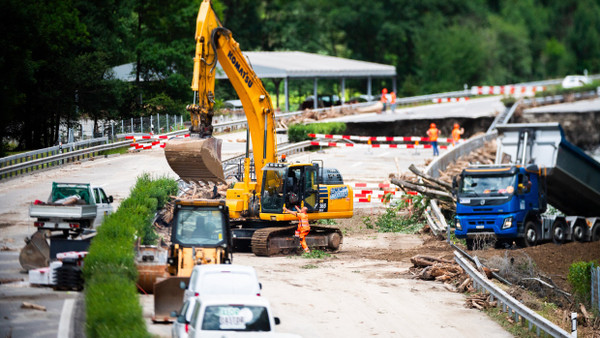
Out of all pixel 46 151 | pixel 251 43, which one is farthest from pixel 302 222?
pixel 251 43

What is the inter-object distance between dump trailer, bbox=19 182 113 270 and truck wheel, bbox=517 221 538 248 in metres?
13.0

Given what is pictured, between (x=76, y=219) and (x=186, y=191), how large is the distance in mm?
8710

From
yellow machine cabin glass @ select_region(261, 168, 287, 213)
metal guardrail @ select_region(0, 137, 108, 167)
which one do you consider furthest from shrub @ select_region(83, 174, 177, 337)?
metal guardrail @ select_region(0, 137, 108, 167)

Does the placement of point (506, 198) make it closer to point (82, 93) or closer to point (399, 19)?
point (82, 93)

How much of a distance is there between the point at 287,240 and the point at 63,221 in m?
6.58

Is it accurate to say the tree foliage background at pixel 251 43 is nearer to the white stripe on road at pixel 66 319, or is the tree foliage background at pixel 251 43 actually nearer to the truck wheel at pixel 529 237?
the white stripe on road at pixel 66 319

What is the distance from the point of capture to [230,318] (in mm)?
13594

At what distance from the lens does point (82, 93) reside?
3803 cm

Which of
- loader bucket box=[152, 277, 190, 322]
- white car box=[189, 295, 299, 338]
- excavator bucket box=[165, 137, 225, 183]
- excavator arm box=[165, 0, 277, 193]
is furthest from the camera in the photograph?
excavator arm box=[165, 0, 277, 193]

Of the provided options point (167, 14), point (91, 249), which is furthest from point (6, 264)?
point (167, 14)

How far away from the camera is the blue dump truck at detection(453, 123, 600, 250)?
28203mm

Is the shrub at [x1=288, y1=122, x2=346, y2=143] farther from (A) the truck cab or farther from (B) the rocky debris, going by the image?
(B) the rocky debris

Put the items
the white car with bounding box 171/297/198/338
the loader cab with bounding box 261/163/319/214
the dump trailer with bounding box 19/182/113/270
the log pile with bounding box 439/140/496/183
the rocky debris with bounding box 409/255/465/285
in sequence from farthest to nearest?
1. the log pile with bounding box 439/140/496/183
2. the loader cab with bounding box 261/163/319/214
3. the rocky debris with bounding box 409/255/465/285
4. the dump trailer with bounding box 19/182/113/270
5. the white car with bounding box 171/297/198/338

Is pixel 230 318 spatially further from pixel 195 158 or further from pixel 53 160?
pixel 53 160
